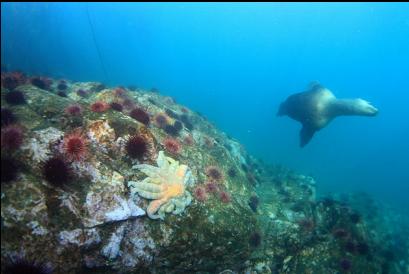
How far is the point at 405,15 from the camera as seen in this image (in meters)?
109

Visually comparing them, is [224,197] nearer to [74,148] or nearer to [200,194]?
[200,194]

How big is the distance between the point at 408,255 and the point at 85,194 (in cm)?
1937

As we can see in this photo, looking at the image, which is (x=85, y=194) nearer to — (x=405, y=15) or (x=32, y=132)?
(x=32, y=132)

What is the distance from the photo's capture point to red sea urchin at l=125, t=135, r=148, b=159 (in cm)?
802

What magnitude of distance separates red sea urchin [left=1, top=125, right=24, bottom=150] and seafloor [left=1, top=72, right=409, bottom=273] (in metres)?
0.02

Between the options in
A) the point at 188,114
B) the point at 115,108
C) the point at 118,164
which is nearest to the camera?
the point at 118,164

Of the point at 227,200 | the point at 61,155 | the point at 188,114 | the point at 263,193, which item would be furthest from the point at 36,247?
the point at 188,114

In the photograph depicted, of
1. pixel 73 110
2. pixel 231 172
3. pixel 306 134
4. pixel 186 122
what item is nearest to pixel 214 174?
pixel 231 172

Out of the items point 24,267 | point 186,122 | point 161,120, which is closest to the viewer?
point 24,267

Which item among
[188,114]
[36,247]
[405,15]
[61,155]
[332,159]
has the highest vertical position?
[405,15]

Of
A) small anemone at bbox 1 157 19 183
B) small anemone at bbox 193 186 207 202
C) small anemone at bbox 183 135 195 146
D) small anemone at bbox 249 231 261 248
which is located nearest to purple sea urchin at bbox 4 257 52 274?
small anemone at bbox 1 157 19 183

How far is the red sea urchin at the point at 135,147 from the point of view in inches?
316

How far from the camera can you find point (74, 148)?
6.89 metres

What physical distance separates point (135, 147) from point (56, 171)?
210 centimetres
